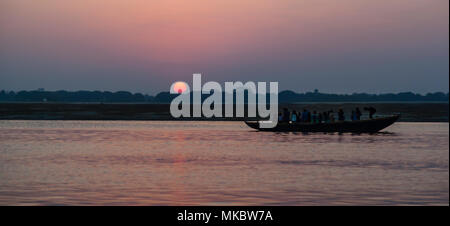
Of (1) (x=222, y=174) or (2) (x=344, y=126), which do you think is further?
(2) (x=344, y=126)

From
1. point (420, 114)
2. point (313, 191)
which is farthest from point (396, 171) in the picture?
point (420, 114)

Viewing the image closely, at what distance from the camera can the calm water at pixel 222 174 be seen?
62.6ft

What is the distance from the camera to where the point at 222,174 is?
25.1 meters

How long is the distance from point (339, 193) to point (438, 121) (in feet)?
235

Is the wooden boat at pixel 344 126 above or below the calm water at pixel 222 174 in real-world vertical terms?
above

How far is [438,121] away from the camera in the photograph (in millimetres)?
87625

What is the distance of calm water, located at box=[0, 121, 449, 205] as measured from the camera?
62.6ft

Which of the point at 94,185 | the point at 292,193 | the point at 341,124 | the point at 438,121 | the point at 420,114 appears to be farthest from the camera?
the point at 420,114

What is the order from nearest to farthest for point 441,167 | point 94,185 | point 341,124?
point 94,185, point 441,167, point 341,124

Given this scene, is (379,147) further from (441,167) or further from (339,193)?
(339,193)

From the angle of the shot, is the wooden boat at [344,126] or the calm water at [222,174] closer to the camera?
the calm water at [222,174]

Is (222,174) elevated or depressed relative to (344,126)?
depressed

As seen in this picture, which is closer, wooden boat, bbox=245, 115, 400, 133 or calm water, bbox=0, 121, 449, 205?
calm water, bbox=0, 121, 449, 205

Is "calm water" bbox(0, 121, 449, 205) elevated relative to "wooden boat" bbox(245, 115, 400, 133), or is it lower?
lower
